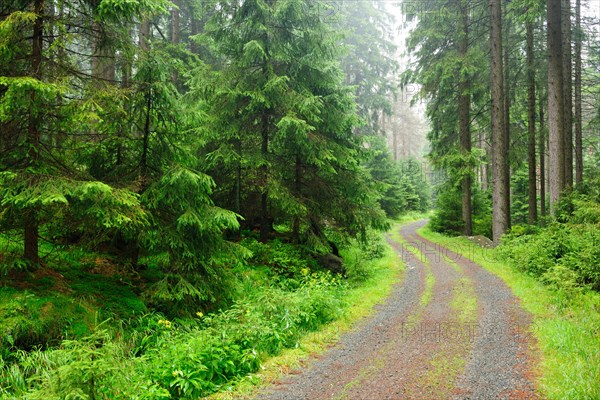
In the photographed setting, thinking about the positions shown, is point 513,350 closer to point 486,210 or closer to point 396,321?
point 396,321

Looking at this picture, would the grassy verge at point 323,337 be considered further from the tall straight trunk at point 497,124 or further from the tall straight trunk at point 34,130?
the tall straight trunk at point 497,124

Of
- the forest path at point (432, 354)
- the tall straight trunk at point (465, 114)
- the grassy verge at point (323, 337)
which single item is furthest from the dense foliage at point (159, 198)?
the tall straight trunk at point (465, 114)

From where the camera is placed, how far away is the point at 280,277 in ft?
37.2

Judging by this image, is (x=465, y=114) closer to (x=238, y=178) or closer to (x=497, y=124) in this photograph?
(x=497, y=124)

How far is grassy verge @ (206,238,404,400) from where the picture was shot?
558cm

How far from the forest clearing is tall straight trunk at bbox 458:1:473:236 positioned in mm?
3659

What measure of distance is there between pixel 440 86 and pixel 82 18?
1754cm

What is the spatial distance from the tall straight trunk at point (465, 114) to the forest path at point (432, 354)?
11.0m

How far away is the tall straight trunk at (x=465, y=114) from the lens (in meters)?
19.6

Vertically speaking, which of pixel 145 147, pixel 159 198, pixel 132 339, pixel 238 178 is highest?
pixel 145 147

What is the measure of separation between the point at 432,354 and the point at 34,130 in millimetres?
8279

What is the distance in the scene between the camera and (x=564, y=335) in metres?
6.65

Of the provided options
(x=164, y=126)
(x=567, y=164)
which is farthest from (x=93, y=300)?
(x=567, y=164)

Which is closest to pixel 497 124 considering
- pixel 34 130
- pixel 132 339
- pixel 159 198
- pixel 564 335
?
pixel 564 335
